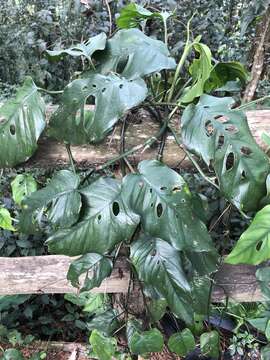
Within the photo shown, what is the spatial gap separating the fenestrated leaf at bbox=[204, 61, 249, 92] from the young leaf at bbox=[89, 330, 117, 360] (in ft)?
2.43

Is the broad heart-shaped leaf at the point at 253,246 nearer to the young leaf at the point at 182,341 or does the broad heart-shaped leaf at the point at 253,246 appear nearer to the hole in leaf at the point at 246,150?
the hole in leaf at the point at 246,150

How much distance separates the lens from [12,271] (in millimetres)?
1241

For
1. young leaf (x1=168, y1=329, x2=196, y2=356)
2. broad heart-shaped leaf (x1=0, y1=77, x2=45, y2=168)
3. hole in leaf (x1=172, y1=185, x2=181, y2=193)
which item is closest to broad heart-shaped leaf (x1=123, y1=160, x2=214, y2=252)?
hole in leaf (x1=172, y1=185, x2=181, y2=193)

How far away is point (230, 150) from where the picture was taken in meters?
0.81

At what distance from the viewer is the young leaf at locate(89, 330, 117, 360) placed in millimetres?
1177

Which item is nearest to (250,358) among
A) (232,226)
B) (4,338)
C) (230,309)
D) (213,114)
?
(230,309)

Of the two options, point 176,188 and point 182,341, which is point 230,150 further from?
point 182,341

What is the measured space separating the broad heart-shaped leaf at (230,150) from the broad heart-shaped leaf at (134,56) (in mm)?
111

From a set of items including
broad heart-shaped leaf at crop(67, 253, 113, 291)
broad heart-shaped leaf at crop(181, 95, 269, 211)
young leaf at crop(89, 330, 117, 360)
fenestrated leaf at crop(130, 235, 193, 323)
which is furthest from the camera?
young leaf at crop(89, 330, 117, 360)

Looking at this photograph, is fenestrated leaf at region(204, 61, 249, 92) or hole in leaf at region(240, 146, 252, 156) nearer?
hole in leaf at region(240, 146, 252, 156)

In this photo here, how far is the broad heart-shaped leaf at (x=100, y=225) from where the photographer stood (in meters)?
0.85

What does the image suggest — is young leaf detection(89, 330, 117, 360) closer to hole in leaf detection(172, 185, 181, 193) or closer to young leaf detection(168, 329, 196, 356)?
young leaf detection(168, 329, 196, 356)

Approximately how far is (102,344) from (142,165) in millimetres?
603

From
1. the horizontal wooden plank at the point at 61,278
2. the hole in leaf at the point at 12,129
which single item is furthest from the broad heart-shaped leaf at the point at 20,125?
the horizontal wooden plank at the point at 61,278
